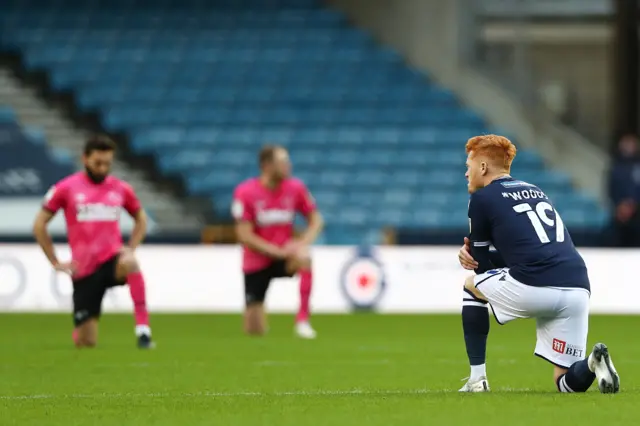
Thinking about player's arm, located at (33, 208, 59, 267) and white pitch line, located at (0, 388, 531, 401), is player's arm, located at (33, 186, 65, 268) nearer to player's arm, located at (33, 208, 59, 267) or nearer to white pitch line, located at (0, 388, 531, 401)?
player's arm, located at (33, 208, 59, 267)

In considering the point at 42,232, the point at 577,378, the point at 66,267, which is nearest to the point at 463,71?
the point at 42,232

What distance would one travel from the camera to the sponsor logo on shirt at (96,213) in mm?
12219

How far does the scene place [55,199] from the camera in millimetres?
12195

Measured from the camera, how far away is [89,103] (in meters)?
22.8

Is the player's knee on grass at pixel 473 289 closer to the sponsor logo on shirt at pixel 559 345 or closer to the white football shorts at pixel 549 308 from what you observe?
the white football shorts at pixel 549 308

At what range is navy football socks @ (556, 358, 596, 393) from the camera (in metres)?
7.38

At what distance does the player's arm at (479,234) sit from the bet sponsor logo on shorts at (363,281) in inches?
399

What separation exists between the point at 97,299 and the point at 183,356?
1.35 metres

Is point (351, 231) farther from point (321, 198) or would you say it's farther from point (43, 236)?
point (43, 236)

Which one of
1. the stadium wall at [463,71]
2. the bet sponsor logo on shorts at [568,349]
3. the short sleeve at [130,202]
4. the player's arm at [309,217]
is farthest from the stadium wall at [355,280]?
the bet sponsor logo on shorts at [568,349]

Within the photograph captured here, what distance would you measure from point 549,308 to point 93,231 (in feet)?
18.5

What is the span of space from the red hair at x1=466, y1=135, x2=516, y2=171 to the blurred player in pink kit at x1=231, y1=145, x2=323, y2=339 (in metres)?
6.30

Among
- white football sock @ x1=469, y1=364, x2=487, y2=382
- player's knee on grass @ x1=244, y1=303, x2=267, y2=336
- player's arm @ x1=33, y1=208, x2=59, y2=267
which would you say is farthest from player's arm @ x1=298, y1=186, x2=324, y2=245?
white football sock @ x1=469, y1=364, x2=487, y2=382

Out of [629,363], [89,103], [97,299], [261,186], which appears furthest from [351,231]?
[629,363]
